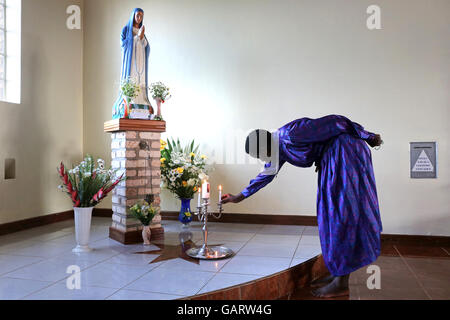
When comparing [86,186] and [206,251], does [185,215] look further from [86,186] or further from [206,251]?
[86,186]

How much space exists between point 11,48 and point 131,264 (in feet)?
10.3

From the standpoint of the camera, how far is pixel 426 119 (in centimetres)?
437

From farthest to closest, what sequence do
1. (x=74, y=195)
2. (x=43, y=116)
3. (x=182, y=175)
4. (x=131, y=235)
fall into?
1. (x=43, y=116)
2. (x=182, y=175)
3. (x=131, y=235)
4. (x=74, y=195)

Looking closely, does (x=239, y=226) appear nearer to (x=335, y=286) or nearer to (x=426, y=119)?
(x=335, y=286)

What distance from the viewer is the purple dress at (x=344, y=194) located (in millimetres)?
2609

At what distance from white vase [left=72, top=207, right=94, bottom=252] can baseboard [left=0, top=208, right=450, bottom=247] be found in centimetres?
137

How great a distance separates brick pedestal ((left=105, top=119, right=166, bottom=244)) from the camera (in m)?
3.64

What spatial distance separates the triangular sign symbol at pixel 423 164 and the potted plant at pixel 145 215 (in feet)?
10.1

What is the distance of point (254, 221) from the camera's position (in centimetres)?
485
